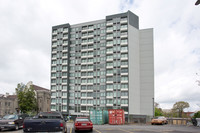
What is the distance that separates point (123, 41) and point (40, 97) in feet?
144

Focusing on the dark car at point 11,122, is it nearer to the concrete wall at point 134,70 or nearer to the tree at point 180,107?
the concrete wall at point 134,70

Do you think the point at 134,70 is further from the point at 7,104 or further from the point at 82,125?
the point at 82,125

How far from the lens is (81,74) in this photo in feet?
291

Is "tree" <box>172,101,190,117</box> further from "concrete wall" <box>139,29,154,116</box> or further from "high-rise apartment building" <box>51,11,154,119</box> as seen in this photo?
"high-rise apartment building" <box>51,11,154,119</box>

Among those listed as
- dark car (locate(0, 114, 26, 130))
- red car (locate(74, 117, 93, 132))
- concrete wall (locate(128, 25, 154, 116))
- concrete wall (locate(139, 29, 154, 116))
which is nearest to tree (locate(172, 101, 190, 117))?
concrete wall (locate(139, 29, 154, 116))

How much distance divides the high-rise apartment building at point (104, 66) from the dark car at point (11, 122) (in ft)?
191

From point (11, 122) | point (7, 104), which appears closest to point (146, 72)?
point (7, 104)

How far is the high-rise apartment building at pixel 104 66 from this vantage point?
265 feet

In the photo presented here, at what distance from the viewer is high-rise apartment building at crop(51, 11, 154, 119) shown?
80.9 m

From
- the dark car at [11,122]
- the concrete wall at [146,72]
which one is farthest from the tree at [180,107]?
the dark car at [11,122]

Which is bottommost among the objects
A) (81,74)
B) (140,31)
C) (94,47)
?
(81,74)

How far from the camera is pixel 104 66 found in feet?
280

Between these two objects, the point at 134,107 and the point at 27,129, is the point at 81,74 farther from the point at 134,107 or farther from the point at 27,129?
the point at 27,129

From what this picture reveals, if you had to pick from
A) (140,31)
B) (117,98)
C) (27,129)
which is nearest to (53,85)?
(117,98)
